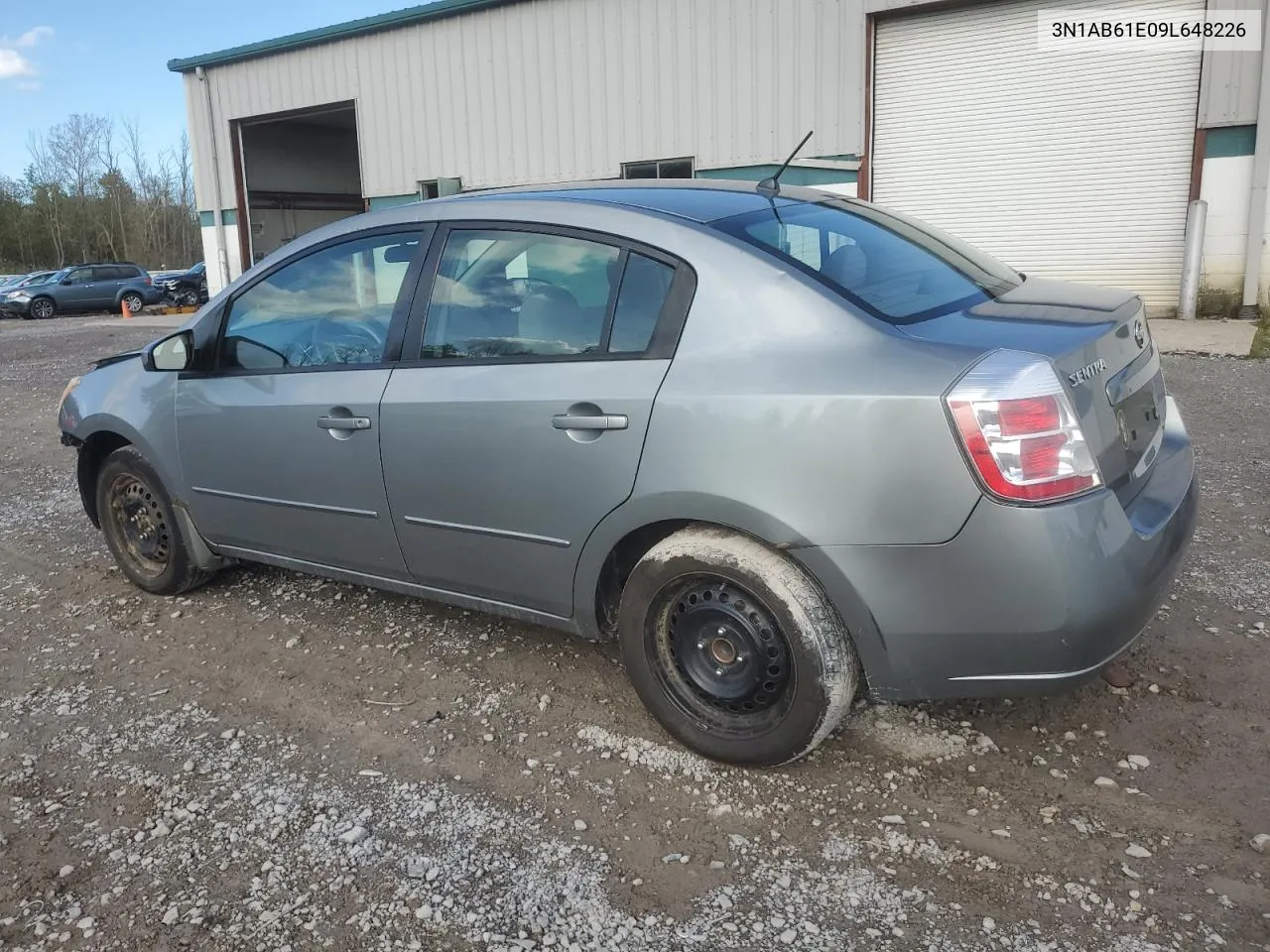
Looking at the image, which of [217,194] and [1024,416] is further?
[217,194]

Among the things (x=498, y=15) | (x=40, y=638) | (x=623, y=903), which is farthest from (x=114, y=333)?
(x=623, y=903)

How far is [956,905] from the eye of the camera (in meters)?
2.30

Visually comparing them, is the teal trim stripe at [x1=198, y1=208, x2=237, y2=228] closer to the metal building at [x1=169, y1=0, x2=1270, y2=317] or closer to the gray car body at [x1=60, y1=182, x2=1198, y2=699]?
the metal building at [x1=169, y1=0, x2=1270, y2=317]

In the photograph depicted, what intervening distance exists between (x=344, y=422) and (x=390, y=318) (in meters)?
0.40

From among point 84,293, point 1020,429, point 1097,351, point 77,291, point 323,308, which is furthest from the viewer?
point 84,293

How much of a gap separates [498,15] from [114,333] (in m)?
10.2

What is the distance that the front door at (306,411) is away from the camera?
11.5 ft

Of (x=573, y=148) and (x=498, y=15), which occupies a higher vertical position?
(x=498, y=15)

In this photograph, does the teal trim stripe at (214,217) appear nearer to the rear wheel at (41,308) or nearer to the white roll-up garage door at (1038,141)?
the rear wheel at (41,308)

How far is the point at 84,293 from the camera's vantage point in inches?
1141

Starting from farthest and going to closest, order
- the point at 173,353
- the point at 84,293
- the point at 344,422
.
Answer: the point at 84,293
the point at 173,353
the point at 344,422

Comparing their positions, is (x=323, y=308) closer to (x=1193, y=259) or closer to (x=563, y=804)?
(x=563, y=804)

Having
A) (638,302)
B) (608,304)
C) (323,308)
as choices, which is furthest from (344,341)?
(638,302)

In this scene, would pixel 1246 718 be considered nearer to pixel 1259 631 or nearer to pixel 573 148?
pixel 1259 631
